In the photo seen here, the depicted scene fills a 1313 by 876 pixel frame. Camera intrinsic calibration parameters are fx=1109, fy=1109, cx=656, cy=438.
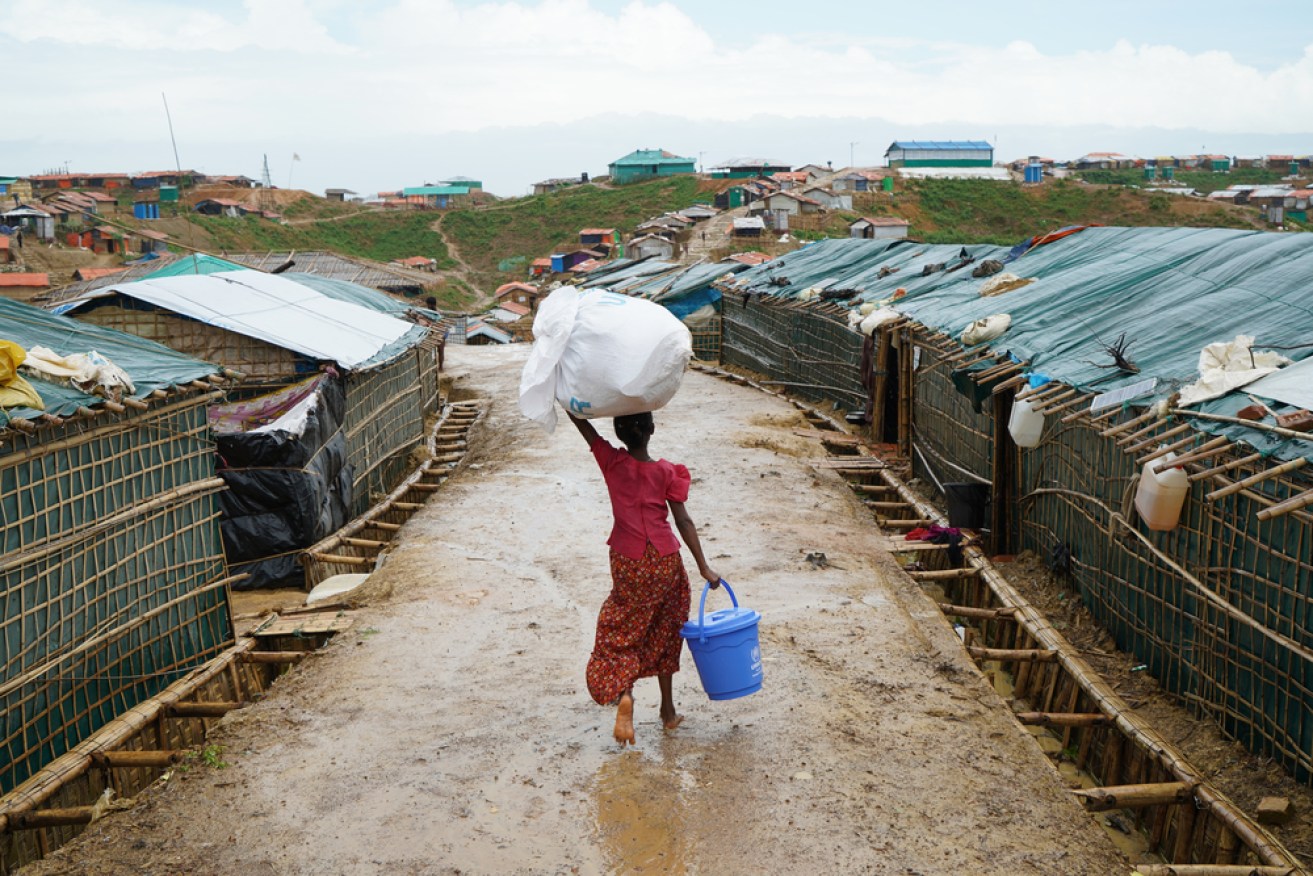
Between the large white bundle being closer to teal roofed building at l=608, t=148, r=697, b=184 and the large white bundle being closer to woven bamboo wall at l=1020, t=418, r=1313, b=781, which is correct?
woven bamboo wall at l=1020, t=418, r=1313, b=781

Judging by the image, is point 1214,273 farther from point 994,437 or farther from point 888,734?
point 888,734

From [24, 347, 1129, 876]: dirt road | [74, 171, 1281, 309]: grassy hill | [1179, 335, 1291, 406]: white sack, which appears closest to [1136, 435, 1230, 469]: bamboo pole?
[1179, 335, 1291, 406]: white sack

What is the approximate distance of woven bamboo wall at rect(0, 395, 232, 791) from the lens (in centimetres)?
586

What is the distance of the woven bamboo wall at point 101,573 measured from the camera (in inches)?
231

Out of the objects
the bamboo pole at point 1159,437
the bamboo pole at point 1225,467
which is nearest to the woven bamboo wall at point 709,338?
the bamboo pole at point 1159,437

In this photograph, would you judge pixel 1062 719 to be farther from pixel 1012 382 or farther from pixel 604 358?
pixel 1012 382

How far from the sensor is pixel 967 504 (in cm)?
1037

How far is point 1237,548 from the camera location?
5621mm

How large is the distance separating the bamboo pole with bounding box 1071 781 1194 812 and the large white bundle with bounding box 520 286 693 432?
2.68m

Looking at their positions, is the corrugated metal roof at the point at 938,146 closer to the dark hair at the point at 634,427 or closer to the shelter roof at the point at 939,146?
the shelter roof at the point at 939,146

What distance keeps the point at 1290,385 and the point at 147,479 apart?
6.83m

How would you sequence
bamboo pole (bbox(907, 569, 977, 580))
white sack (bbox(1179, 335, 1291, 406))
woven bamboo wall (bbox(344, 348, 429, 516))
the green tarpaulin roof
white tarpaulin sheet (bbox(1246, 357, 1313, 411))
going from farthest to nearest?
1. woven bamboo wall (bbox(344, 348, 429, 516))
2. bamboo pole (bbox(907, 569, 977, 580))
3. the green tarpaulin roof
4. white sack (bbox(1179, 335, 1291, 406))
5. white tarpaulin sheet (bbox(1246, 357, 1313, 411))

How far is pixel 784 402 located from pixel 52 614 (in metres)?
15.0

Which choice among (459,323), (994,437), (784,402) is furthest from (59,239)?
(994,437)
